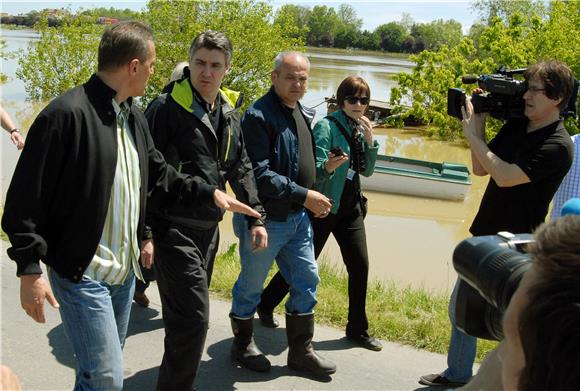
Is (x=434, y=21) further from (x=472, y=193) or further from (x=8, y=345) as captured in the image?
(x=8, y=345)

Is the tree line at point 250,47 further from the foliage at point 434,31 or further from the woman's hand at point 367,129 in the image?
the foliage at point 434,31

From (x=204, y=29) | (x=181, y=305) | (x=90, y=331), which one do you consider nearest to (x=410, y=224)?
(x=204, y=29)

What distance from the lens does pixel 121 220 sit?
2824 millimetres

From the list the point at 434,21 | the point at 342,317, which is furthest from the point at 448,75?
the point at 434,21

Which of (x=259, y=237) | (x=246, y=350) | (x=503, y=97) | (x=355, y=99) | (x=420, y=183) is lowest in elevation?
(x=420, y=183)

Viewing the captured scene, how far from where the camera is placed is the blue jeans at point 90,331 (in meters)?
2.64

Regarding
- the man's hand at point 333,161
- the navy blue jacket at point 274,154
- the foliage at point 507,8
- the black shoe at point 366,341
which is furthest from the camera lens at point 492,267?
the foliage at point 507,8

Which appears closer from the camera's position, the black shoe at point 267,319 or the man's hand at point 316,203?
the man's hand at point 316,203

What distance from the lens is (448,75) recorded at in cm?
1975

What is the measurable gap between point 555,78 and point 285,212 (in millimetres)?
1641

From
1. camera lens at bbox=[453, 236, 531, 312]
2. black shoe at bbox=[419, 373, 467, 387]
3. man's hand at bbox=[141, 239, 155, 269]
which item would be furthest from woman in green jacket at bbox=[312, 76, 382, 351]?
camera lens at bbox=[453, 236, 531, 312]

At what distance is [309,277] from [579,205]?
2446 millimetres

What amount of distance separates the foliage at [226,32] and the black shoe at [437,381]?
12444 millimetres

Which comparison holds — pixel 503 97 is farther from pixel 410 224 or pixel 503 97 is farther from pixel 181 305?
pixel 410 224
